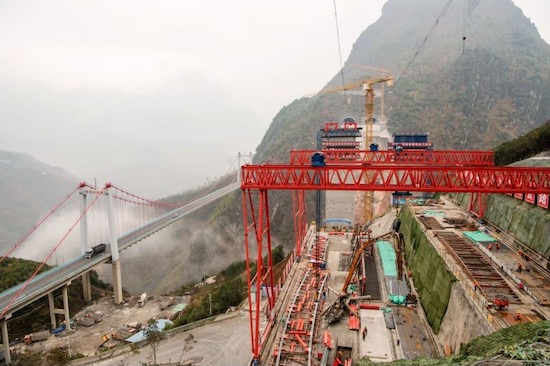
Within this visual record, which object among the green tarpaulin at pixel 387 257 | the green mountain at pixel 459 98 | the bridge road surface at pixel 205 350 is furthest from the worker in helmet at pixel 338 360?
the green mountain at pixel 459 98

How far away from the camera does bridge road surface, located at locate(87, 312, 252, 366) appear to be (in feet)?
78.7

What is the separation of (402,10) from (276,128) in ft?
397

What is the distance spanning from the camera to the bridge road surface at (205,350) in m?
24.0

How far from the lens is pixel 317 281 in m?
27.7

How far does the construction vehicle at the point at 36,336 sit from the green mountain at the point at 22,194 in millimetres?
102759

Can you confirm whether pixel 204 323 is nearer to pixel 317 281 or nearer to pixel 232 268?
pixel 317 281

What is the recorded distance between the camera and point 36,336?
104 feet

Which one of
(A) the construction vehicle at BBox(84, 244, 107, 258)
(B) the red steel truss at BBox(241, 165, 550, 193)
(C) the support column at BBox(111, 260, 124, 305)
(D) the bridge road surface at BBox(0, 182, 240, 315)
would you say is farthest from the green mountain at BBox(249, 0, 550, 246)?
(B) the red steel truss at BBox(241, 165, 550, 193)

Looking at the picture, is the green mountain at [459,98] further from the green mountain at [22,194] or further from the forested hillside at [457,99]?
the green mountain at [22,194]

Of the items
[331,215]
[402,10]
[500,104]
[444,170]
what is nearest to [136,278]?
[331,215]

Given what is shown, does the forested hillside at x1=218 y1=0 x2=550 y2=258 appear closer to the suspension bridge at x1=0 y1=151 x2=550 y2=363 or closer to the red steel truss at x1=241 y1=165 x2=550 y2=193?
the suspension bridge at x1=0 y1=151 x2=550 y2=363

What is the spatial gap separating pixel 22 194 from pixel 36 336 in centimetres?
15650

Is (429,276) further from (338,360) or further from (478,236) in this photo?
(338,360)

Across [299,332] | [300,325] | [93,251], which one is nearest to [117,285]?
[93,251]
